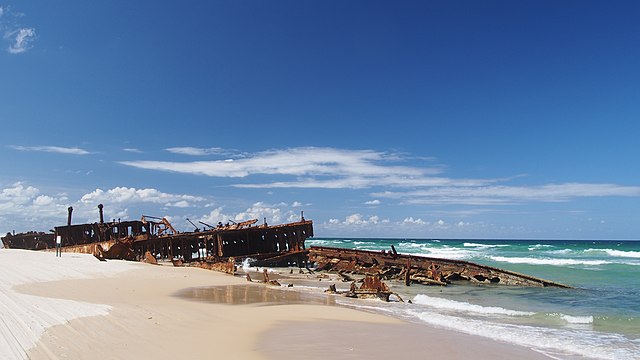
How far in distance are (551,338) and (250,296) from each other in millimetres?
9717

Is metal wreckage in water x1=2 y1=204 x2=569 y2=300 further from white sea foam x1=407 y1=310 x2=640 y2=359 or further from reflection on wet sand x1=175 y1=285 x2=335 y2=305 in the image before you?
white sea foam x1=407 y1=310 x2=640 y2=359

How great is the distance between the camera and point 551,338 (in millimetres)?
10961

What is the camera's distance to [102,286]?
16438 mm

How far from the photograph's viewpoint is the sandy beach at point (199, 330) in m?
7.46

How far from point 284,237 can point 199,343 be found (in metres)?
26.5

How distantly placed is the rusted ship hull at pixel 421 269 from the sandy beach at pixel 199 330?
1151cm

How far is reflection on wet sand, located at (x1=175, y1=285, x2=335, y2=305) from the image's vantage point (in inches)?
594

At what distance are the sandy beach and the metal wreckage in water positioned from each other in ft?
38.6

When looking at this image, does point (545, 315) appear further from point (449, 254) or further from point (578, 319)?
point (449, 254)

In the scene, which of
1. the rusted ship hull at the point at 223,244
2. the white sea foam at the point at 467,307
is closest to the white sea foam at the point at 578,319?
the white sea foam at the point at 467,307

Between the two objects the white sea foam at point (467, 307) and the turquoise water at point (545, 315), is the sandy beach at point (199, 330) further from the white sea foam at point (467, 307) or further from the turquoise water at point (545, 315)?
the white sea foam at point (467, 307)

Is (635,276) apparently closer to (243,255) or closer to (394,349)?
(243,255)

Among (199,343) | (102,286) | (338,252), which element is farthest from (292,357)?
(338,252)

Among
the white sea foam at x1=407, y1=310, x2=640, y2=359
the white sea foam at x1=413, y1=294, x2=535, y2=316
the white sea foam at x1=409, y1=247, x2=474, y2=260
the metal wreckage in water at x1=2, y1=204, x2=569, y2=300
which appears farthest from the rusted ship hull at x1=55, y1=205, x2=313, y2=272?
the white sea foam at x1=409, y1=247, x2=474, y2=260
